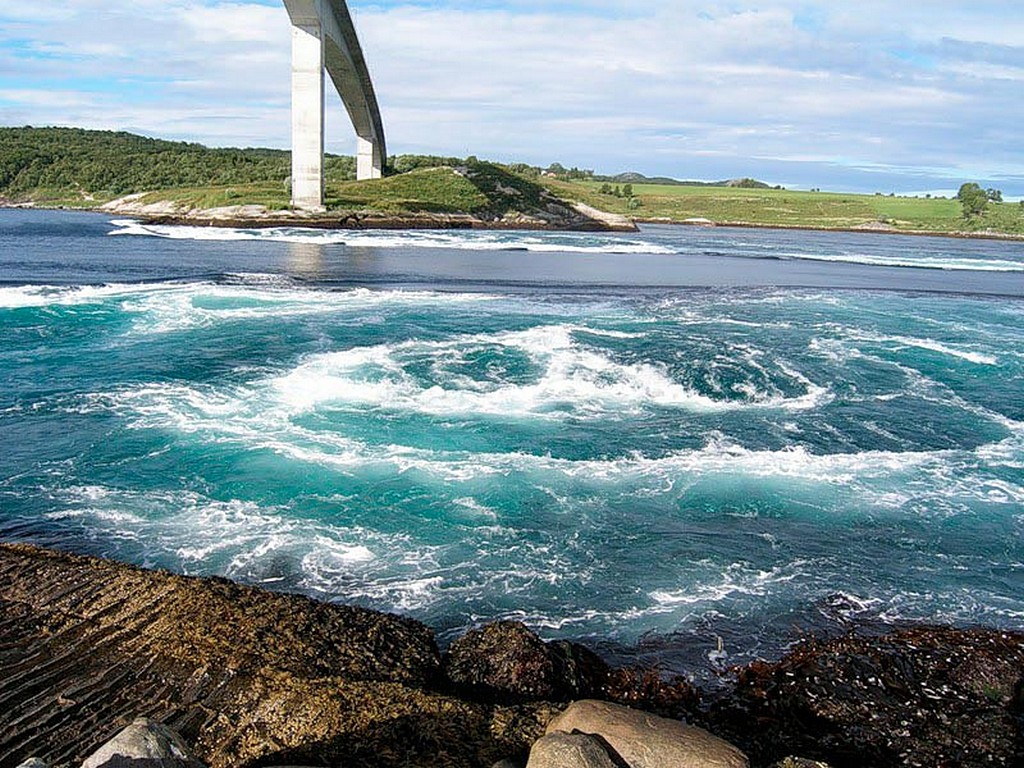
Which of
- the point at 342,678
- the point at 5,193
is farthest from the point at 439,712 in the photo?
the point at 5,193

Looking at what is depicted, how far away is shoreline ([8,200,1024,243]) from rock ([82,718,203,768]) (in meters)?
59.4

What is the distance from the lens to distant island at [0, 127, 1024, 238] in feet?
230

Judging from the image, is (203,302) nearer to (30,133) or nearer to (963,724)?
(963,724)

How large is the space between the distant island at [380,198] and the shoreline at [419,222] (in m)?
0.17

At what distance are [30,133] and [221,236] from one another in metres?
95.9

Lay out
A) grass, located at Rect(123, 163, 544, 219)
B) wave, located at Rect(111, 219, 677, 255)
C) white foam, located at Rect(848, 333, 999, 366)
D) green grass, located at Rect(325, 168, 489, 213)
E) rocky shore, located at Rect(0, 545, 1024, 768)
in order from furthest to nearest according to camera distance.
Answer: green grass, located at Rect(325, 168, 489, 213) → grass, located at Rect(123, 163, 544, 219) → wave, located at Rect(111, 219, 677, 255) → white foam, located at Rect(848, 333, 999, 366) → rocky shore, located at Rect(0, 545, 1024, 768)

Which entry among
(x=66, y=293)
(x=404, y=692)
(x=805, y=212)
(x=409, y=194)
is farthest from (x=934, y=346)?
(x=805, y=212)

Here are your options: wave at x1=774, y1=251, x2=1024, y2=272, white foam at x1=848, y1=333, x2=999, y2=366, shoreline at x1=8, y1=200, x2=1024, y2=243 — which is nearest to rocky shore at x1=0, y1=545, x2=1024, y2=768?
white foam at x1=848, y1=333, x2=999, y2=366

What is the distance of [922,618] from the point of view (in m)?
9.77

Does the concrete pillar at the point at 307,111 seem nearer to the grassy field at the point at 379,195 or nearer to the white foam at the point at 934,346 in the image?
the grassy field at the point at 379,195

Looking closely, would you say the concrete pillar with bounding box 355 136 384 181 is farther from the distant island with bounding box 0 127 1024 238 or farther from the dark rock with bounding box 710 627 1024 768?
the dark rock with bounding box 710 627 1024 768

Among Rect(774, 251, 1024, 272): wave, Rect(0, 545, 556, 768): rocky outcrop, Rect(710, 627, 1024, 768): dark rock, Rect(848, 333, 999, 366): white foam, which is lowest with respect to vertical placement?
Rect(710, 627, 1024, 768): dark rock

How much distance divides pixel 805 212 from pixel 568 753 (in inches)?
4999

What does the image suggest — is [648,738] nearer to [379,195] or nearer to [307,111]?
[307,111]
